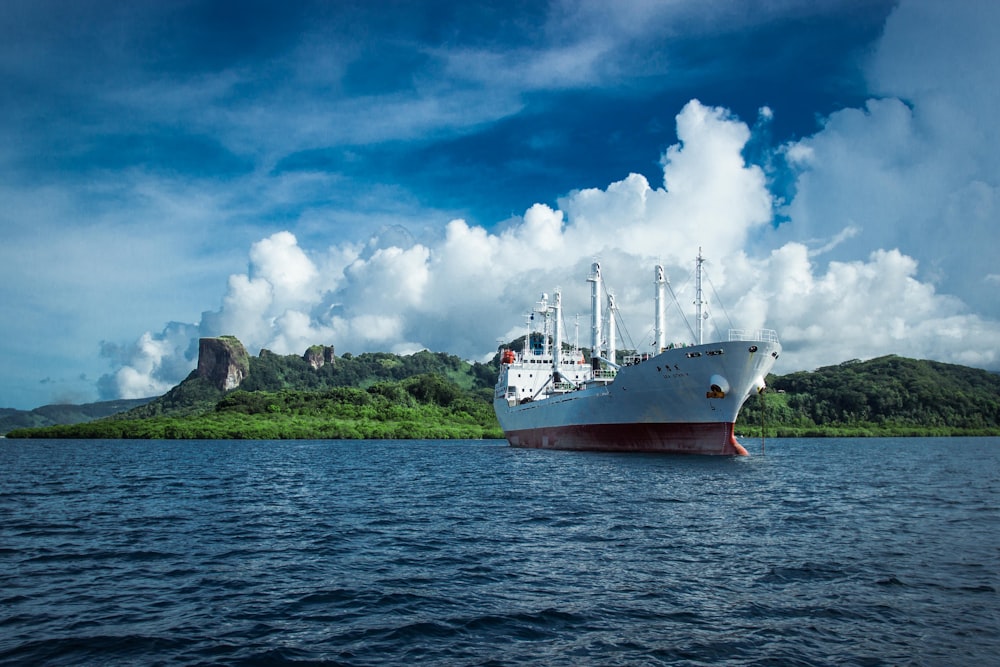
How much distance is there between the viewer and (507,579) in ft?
52.4

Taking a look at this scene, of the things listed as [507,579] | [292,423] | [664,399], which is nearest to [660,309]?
[664,399]

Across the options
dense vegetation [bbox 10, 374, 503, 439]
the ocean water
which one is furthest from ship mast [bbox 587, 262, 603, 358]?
dense vegetation [bbox 10, 374, 503, 439]

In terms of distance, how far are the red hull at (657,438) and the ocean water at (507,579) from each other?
23500 mm

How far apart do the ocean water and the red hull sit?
2350 cm

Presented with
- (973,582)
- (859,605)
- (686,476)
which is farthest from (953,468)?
(859,605)

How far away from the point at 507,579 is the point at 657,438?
153ft

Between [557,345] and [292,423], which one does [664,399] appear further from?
[292,423]

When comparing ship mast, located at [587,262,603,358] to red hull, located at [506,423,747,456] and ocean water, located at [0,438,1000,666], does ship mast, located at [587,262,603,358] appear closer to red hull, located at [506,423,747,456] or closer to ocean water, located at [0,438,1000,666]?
red hull, located at [506,423,747,456]

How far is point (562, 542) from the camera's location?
20.4 m

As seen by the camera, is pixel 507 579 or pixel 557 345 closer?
pixel 507 579

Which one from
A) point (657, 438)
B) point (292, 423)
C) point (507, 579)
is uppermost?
point (292, 423)

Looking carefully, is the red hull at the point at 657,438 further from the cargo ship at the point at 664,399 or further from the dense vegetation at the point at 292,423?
the dense vegetation at the point at 292,423

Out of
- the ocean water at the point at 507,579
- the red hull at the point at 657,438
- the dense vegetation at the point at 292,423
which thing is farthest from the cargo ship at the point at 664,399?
the dense vegetation at the point at 292,423

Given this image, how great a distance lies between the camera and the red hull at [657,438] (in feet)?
186
